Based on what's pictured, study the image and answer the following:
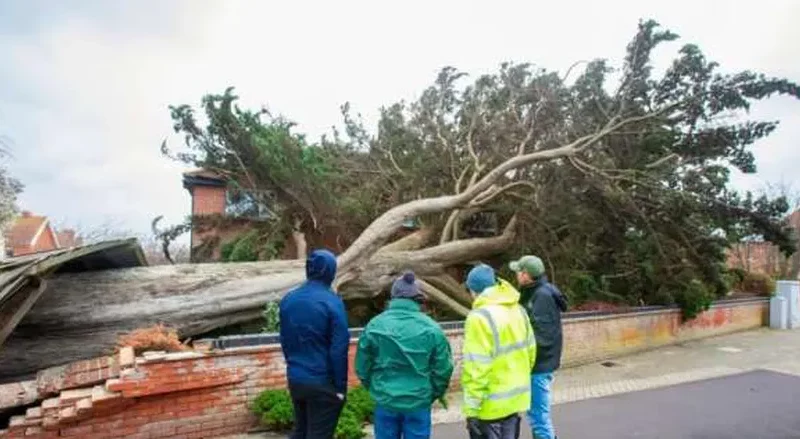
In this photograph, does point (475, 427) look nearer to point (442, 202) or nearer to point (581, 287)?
point (442, 202)

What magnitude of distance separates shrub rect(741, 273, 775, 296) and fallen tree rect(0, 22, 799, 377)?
4.93 meters

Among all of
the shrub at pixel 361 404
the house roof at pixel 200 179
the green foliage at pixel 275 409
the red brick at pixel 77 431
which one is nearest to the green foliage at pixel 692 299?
the shrub at pixel 361 404

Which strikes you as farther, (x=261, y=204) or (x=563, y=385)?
(x=261, y=204)

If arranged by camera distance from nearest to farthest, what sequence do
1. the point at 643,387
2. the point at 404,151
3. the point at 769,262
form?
the point at 643,387
the point at 404,151
the point at 769,262

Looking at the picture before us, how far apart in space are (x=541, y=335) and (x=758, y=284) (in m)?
16.8

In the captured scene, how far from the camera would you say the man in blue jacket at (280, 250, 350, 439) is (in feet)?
13.0

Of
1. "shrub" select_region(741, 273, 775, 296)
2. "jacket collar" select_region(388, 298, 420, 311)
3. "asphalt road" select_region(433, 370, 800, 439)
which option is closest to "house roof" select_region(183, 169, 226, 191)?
"asphalt road" select_region(433, 370, 800, 439)

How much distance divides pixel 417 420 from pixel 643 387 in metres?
6.53

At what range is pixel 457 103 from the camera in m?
15.8

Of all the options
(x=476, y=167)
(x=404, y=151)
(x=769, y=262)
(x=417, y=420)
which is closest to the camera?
(x=417, y=420)

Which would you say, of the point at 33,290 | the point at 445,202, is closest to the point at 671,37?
the point at 445,202

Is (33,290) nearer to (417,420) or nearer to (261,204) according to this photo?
(417,420)

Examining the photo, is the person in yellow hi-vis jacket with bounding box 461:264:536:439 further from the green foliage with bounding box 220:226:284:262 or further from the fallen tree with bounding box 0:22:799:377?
the green foliage with bounding box 220:226:284:262

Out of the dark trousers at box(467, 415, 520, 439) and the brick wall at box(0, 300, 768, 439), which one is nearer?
the dark trousers at box(467, 415, 520, 439)
